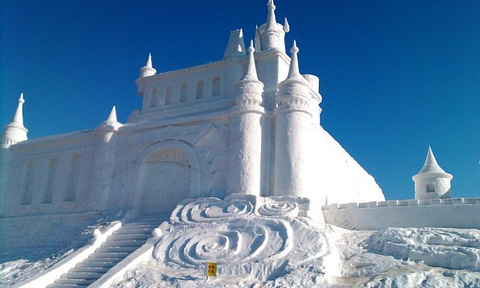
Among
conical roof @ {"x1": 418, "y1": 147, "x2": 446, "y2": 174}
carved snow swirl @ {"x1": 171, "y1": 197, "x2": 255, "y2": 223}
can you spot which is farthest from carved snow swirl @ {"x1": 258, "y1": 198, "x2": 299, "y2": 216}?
conical roof @ {"x1": 418, "y1": 147, "x2": 446, "y2": 174}

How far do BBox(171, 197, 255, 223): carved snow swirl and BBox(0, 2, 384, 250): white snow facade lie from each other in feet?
2.76

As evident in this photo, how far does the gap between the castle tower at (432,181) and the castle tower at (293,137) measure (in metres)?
7.39

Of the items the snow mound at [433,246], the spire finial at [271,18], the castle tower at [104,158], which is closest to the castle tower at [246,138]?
the spire finial at [271,18]

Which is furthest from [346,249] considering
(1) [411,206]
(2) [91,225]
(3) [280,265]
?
(2) [91,225]

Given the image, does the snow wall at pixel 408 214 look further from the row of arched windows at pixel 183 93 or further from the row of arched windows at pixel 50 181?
the row of arched windows at pixel 50 181

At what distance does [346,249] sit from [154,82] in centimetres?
1417

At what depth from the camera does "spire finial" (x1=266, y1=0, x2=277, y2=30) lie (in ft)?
75.2

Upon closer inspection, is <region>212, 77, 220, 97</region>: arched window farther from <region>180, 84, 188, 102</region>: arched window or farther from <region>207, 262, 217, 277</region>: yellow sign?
<region>207, 262, 217, 277</region>: yellow sign

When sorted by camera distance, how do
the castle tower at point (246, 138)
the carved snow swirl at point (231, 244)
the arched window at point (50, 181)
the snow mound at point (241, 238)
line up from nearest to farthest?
the snow mound at point (241, 238) < the carved snow swirl at point (231, 244) < the castle tower at point (246, 138) < the arched window at point (50, 181)

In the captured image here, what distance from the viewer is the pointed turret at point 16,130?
25500mm

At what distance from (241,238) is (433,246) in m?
5.57

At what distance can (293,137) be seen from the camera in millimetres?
18188

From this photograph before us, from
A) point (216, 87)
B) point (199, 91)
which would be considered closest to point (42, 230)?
point (199, 91)

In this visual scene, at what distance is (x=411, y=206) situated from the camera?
15.9 metres
